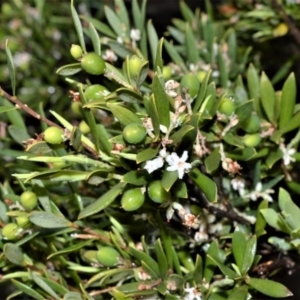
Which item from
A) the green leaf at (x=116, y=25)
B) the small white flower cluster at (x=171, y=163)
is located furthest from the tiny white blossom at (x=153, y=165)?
the green leaf at (x=116, y=25)

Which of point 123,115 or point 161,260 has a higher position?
point 123,115

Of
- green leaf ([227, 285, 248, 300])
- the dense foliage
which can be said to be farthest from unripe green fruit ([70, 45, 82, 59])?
green leaf ([227, 285, 248, 300])

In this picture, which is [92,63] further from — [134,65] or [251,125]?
[251,125]

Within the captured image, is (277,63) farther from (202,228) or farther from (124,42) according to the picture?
(202,228)

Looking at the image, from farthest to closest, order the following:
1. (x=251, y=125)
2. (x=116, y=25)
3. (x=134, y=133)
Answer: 1. (x=116, y=25)
2. (x=251, y=125)
3. (x=134, y=133)

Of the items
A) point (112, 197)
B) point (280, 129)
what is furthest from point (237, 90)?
point (112, 197)

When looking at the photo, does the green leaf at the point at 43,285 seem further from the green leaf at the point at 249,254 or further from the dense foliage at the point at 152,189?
the green leaf at the point at 249,254

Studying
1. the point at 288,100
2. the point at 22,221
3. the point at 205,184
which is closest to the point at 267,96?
the point at 288,100
